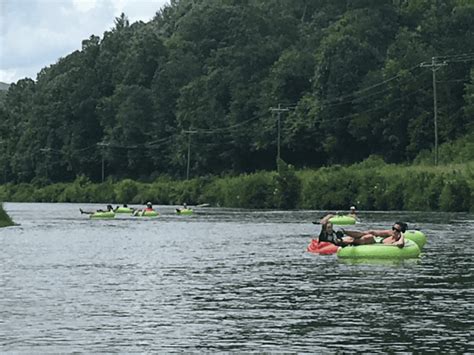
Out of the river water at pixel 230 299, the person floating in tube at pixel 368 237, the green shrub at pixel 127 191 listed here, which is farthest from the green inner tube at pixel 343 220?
the green shrub at pixel 127 191

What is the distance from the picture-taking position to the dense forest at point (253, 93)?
11212cm

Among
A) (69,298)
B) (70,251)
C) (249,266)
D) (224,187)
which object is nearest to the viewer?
(69,298)

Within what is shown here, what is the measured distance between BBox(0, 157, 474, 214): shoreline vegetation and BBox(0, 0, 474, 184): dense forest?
719 centimetres

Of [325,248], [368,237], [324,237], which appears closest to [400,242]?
[368,237]

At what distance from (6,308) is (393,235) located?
1666 centimetres

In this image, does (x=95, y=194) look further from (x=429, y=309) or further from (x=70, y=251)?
(x=429, y=309)

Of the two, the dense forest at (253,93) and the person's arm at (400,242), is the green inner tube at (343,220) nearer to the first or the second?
→ the person's arm at (400,242)

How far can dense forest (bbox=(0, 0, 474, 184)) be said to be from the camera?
112125 mm

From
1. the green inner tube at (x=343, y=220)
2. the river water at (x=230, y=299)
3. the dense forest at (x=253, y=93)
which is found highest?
the dense forest at (x=253, y=93)

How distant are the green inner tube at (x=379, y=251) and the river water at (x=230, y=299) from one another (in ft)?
1.71

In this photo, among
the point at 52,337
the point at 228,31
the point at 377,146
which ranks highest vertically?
the point at 228,31

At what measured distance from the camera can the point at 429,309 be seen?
25234 millimetres

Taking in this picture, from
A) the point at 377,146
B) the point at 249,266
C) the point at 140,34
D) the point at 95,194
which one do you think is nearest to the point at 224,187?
the point at 377,146

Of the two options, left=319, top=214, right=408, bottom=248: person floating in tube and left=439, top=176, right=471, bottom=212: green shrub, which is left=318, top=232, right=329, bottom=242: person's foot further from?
left=439, top=176, right=471, bottom=212: green shrub
